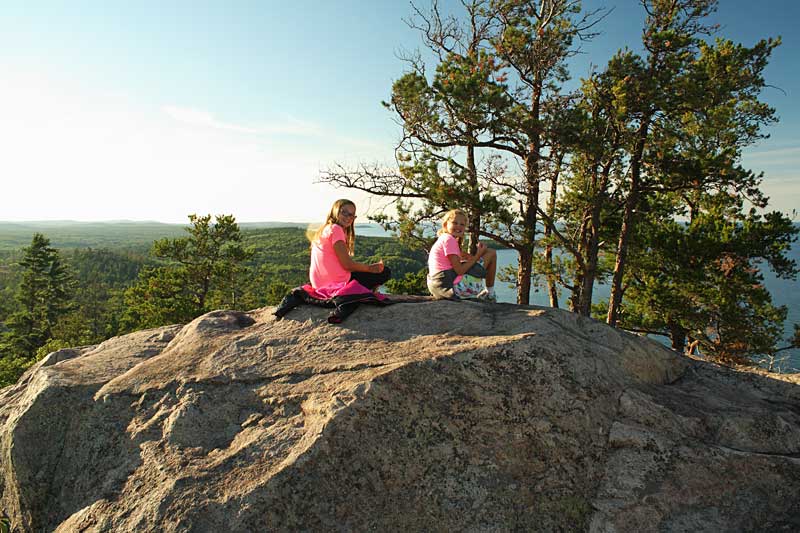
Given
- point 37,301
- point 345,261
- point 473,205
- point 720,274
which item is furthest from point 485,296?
point 37,301

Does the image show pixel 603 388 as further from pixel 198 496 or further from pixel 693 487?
pixel 198 496

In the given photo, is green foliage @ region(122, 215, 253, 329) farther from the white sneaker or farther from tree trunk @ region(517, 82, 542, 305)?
the white sneaker

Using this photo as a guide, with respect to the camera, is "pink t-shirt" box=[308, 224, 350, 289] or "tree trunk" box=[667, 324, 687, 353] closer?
"pink t-shirt" box=[308, 224, 350, 289]

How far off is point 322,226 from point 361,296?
1023 mm

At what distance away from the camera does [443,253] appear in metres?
6.02

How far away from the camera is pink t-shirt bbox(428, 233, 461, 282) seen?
5951 millimetres

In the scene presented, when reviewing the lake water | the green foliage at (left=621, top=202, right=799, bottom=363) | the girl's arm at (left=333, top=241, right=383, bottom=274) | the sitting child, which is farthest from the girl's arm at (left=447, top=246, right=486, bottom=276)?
the lake water

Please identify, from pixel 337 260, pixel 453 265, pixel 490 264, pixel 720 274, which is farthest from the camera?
pixel 720 274

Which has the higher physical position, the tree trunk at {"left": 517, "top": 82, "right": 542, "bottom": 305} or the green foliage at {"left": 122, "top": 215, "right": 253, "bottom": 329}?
the tree trunk at {"left": 517, "top": 82, "right": 542, "bottom": 305}

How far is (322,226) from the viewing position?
5.50 m

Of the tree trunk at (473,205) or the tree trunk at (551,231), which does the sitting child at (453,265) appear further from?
the tree trunk at (551,231)

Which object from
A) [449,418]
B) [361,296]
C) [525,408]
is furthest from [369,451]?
[361,296]

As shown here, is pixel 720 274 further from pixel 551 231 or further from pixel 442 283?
pixel 442 283

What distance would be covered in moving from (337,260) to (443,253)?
151 centimetres
